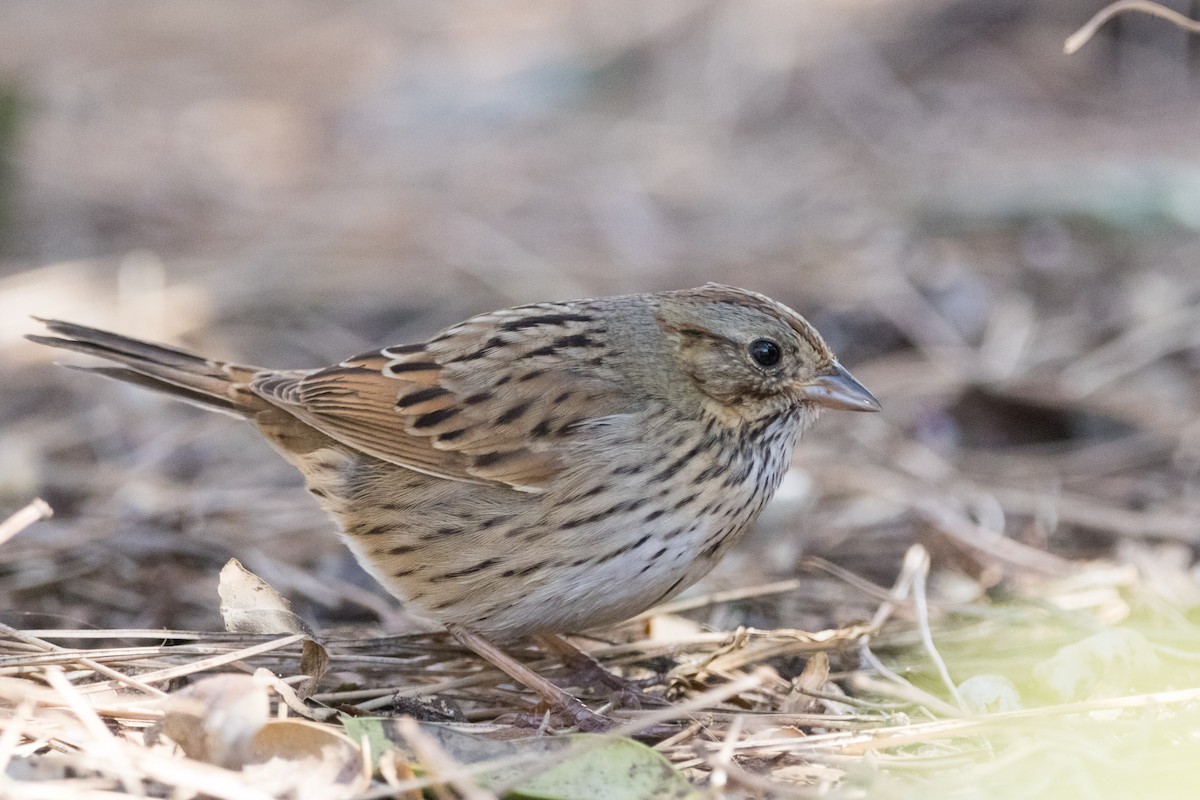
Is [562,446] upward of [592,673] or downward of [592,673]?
upward

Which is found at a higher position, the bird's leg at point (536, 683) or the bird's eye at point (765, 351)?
the bird's eye at point (765, 351)

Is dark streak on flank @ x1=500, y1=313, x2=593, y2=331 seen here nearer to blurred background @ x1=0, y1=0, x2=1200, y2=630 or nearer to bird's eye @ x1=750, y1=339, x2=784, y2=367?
bird's eye @ x1=750, y1=339, x2=784, y2=367

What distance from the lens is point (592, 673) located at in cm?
369

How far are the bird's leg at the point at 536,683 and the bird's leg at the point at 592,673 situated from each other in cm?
13

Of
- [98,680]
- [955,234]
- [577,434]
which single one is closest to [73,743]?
[98,680]

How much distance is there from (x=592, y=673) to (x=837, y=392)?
1.03 meters

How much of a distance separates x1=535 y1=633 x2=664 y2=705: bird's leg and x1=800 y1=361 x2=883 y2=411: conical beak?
0.93 meters

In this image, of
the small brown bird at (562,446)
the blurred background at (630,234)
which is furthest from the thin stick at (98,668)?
the small brown bird at (562,446)

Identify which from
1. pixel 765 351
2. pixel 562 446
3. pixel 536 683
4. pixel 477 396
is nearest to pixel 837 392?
pixel 765 351

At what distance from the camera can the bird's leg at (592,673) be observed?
354cm

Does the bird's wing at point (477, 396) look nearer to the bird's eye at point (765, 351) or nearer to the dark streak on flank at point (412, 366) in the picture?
the dark streak on flank at point (412, 366)

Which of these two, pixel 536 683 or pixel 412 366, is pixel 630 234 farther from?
pixel 536 683

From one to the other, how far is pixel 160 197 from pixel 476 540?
206 inches

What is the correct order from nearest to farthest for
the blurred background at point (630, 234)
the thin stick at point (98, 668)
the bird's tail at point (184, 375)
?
the thin stick at point (98, 668)
the bird's tail at point (184, 375)
the blurred background at point (630, 234)
